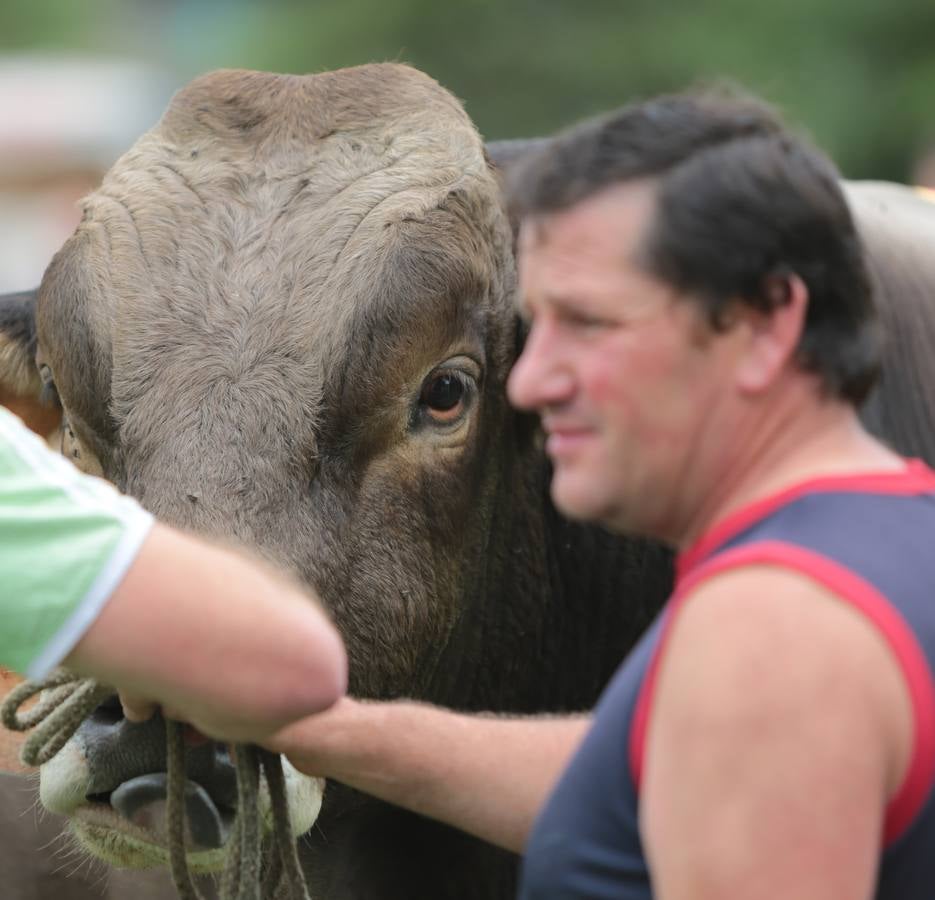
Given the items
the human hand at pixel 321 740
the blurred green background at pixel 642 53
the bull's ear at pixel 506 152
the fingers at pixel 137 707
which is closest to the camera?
the human hand at pixel 321 740

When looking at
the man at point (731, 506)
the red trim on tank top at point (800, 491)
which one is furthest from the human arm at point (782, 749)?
the red trim on tank top at point (800, 491)

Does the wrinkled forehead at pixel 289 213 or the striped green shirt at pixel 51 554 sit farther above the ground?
the striped green shirt at pixel 51 554

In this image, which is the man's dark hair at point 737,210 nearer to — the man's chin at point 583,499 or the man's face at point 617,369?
the man's face at point 617,369

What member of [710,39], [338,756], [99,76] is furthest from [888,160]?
[338,756]

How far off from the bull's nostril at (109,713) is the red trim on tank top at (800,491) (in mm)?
1731

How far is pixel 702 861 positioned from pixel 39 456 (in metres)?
0.99

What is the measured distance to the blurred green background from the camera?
21.4m

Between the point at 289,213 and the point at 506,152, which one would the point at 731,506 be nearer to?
the point at 289,213

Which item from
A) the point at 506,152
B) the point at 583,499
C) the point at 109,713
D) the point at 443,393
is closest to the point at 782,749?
the point at 583,499

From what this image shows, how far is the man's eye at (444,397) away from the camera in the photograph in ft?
14.1

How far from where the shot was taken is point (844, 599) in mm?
2074

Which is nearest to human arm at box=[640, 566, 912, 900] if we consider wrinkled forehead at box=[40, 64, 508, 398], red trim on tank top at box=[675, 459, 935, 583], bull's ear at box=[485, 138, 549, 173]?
red trim on tank top at box=[675, 459, 935, 583]

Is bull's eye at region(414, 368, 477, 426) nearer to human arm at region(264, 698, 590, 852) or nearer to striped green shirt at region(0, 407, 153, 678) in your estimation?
human arm at region(264, 698, 590, 852)

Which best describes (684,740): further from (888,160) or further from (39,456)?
(888,160)
